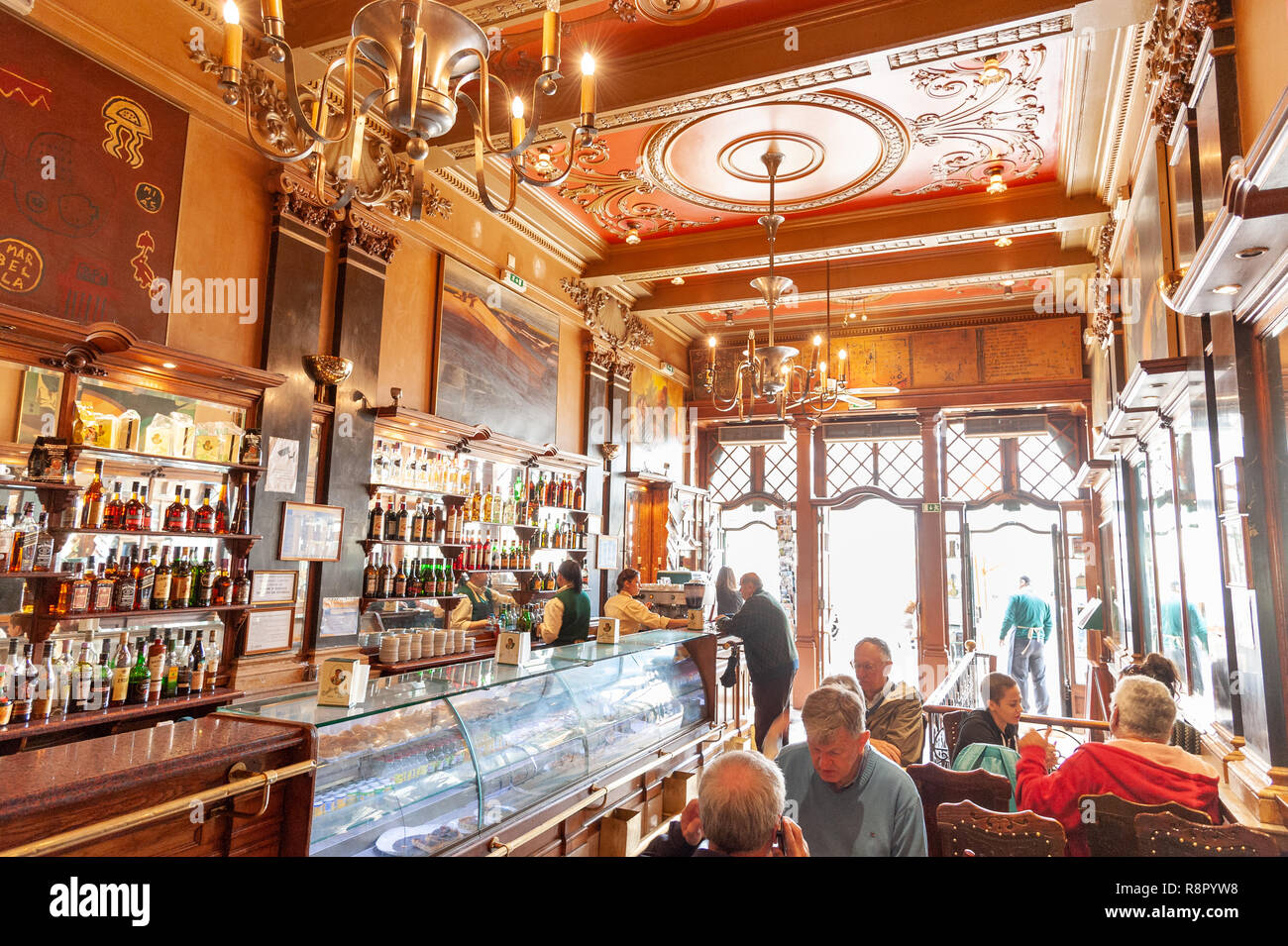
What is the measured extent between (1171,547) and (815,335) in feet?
8.47

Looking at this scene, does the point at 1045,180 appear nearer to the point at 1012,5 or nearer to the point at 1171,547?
the point at 1012,5

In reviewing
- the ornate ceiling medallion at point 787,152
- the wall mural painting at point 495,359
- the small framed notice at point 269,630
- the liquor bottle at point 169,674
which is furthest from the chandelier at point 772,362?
the liquor bottle at point 169,674

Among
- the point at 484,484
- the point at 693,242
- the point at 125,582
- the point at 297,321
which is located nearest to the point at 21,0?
the point at 297,321

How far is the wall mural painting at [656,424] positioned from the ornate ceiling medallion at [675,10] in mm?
4787

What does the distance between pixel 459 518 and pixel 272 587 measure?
1674 mm

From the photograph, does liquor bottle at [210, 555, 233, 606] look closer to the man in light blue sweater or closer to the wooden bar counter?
the wooden bar counter

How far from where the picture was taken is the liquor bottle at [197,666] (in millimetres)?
3848

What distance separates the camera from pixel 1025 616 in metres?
8.44

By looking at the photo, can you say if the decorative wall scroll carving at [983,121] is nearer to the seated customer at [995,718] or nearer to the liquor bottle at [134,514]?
the seated customer at [995,718]

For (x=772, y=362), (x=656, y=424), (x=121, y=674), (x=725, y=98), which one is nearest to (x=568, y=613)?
(x=772, y=362)

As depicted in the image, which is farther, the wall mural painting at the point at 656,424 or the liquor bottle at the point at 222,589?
the wall mural painting at the point at 656,424

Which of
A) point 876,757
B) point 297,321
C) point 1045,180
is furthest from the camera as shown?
point 1045,180

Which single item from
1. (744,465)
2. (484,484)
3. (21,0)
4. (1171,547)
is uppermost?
(21,0)

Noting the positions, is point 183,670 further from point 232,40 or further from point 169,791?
point 232,40
